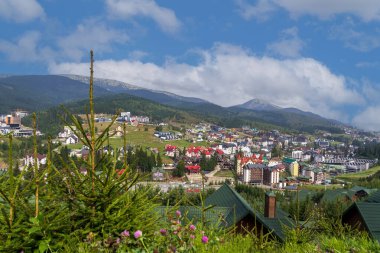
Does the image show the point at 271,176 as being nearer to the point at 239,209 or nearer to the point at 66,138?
the point at 66,138

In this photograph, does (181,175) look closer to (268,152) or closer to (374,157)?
(268,152)

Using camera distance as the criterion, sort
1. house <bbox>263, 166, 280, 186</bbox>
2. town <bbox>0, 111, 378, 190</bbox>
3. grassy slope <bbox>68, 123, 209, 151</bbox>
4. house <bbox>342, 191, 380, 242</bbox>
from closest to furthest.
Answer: house <bbox>342, 191, 380, 242</bbox> < town <bbox>0, 111, 378, 190</bbox> < house <bbox>263, 166, 280, 186</bbox> < grassy slope <bbox>68, 123, 209, 151</bbox>

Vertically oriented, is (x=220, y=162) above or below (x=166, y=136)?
below

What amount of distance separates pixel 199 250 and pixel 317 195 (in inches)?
2154

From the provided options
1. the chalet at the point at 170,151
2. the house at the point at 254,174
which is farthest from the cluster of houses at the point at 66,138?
the house at the point at 254,174

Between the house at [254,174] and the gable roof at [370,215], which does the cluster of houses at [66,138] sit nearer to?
the house at [254,174]

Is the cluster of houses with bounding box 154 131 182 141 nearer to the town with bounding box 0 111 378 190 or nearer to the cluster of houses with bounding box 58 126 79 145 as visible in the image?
the town with bounding box 0 111 378 190

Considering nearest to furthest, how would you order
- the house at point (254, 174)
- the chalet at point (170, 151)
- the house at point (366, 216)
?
the house at point (366, 216) < the house at point (254, 174) < the chalet at point (170, 151)

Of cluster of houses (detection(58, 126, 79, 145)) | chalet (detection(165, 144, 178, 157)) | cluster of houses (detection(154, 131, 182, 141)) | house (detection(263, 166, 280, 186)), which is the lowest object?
house (detection(263, 166, 280, 186))

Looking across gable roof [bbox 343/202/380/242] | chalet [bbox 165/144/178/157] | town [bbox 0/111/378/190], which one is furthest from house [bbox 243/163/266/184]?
gable roof [bbox 343/202/380/242]

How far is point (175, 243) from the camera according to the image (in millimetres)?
3006

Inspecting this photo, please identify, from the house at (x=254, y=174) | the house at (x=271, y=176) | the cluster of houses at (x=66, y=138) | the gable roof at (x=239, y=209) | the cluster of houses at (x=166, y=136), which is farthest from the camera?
the cluster of houses at (x=166, y=136)

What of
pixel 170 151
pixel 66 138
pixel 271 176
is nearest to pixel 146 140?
pixel 170 151

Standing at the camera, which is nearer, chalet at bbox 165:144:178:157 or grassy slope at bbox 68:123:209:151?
chalet at bbox 165:144:178:157
